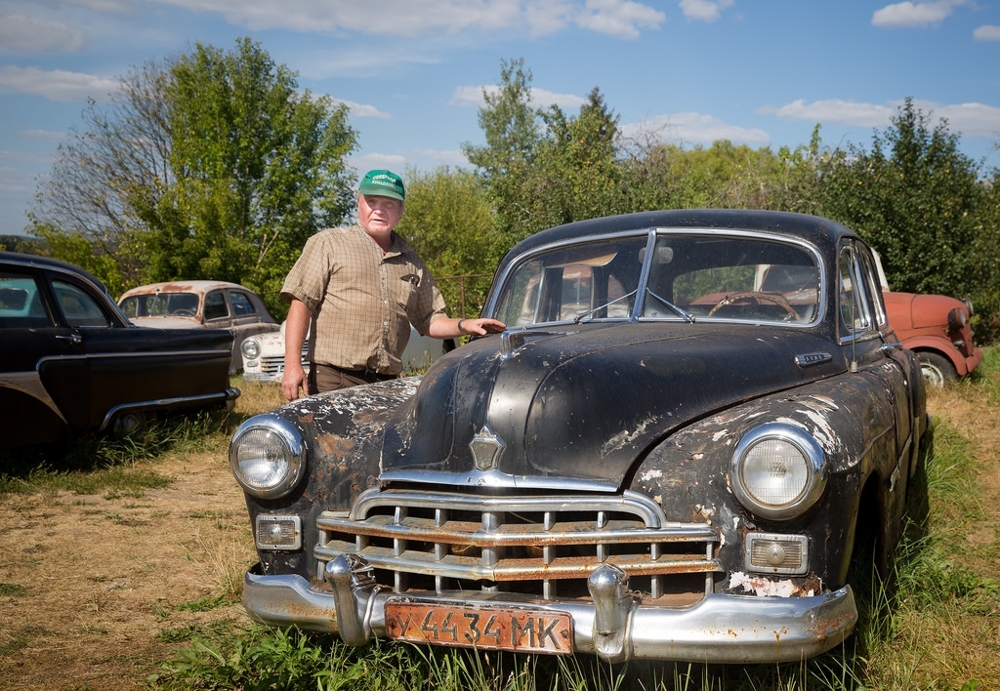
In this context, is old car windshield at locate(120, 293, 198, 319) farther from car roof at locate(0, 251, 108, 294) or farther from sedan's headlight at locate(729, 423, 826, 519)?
sedan's headlight at locate(729, 423, 826, 519)

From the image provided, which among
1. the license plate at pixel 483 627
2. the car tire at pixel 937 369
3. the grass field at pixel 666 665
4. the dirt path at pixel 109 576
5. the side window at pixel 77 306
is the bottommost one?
the dirt path at pixel 109 576

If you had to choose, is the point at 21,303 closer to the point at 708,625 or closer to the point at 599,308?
the point at 599,308

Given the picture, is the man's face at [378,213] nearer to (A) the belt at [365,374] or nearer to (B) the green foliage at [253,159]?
(A) the belt at [365,374]

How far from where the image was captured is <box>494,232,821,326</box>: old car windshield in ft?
12.4

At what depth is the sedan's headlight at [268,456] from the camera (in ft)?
9.78

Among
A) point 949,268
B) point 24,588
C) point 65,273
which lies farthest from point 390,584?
point 949,268

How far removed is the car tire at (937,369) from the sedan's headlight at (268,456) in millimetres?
8279

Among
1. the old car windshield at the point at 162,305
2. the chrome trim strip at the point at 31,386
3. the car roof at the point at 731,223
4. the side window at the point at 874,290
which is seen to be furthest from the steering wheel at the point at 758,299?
the old car windshield at the point at 162,305

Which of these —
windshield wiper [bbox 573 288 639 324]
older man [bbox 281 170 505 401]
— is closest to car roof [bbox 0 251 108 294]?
older man [bbox 281 170 505 401]

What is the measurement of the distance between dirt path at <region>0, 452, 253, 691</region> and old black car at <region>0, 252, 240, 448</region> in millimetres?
685

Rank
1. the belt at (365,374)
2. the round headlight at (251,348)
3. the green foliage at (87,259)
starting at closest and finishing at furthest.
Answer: the belt at (365,374) → the round headlight at (251,348) → the green foliage at (87,259)

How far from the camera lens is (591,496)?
2.58 meters

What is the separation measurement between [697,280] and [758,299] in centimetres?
27

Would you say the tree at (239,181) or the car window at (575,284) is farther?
the tree at (239,181)
